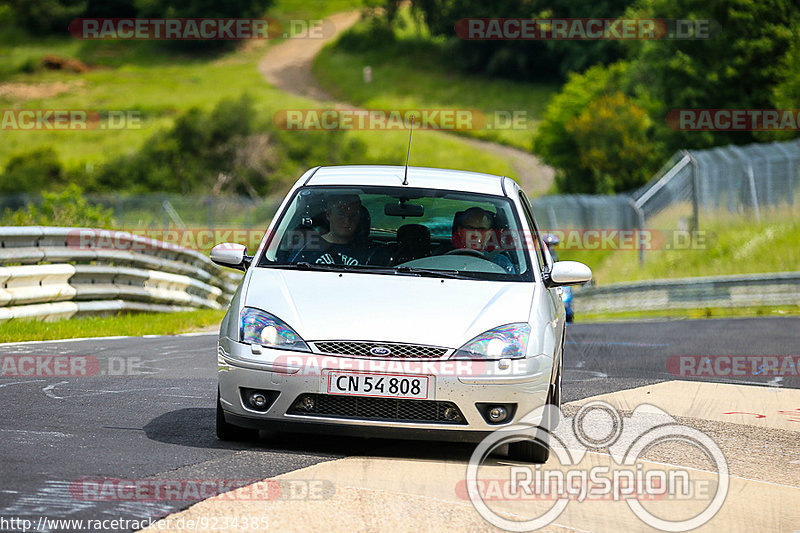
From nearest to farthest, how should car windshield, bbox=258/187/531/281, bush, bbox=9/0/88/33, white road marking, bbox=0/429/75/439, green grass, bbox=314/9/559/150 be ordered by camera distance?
white road marking, bbox=0/429/75/439, car windshield, bbox=258/187/531/281, green grass, bbox=314/9/559/150, bush, bbox=9/0/88/33

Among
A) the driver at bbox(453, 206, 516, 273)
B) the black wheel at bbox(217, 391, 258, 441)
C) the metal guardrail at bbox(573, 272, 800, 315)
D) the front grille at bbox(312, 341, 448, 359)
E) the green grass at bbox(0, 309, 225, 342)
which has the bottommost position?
the metal guardrail at bbox(573, 272, 800, 315)

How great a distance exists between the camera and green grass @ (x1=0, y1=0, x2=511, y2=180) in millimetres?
75188

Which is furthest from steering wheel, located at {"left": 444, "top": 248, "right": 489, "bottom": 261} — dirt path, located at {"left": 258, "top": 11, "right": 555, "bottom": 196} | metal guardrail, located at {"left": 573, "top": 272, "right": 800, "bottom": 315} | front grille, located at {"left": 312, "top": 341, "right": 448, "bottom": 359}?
dirt path, located at {"left": 258, "top": 11, "right": 555, "bottom": 196}

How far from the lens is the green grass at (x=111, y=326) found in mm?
12680

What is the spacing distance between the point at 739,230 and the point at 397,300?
24.4 metres

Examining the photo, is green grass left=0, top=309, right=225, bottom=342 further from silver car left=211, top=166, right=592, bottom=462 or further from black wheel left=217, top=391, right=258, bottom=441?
black wheel left=217, top=391, right=258, bottom=441

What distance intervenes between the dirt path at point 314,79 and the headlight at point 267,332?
62.7m

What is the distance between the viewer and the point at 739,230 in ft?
97.8

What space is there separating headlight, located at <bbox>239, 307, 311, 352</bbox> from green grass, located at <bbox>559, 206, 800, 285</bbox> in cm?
2134

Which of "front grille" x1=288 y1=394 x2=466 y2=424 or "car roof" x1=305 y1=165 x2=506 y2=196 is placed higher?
"car roof" x1=305 y1=165 x2=506 y2=196

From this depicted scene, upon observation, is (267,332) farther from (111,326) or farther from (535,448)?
(111,326)

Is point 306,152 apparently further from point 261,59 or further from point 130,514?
point 130,514

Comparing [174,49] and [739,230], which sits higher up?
[174,49]

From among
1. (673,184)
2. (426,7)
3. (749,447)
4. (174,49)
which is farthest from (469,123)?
(749,447)
